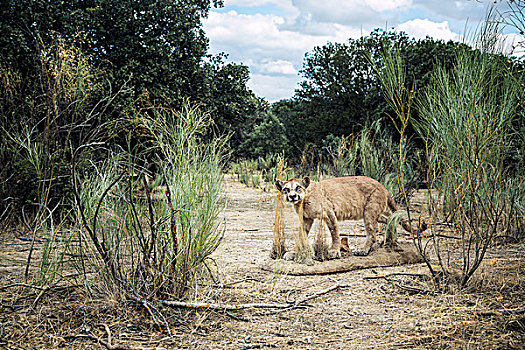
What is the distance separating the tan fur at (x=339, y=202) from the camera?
4992 millimetres

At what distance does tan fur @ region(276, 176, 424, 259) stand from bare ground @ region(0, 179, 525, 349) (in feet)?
2.40

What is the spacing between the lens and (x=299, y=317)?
350 cm

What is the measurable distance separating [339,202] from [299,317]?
75.7 inches

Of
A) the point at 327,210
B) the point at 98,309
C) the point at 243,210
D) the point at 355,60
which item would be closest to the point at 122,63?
the point at 243,210

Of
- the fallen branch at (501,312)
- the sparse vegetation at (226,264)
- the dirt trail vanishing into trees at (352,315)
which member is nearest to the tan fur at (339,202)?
the sparse vegetation at (226,264)

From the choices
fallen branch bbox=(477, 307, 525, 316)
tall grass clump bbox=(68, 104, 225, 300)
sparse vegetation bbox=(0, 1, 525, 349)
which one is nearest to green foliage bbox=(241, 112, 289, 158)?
sparse vegetation bbox=(0, 1, 525, 349)

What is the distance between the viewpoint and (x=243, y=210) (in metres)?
9.30

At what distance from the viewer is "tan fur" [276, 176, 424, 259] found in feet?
16.4

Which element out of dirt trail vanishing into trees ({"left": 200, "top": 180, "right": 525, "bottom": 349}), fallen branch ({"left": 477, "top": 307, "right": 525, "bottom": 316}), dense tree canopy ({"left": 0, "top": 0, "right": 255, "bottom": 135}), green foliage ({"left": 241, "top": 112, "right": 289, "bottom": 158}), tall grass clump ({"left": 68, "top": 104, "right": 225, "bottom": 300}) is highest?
dense tree canopy ({"left": 0, "top": 0, "right": 255, "bottom": 135})

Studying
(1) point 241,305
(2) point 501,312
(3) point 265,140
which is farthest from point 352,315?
(3) point 265,140

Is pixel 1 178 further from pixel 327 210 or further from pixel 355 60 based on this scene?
pixel 355 60

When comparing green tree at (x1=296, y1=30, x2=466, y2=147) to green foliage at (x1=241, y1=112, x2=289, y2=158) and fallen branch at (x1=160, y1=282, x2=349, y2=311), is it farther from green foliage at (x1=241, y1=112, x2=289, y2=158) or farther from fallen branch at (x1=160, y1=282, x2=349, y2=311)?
fallen branch at (x1=160, y1=282, x2=349, y2=311)

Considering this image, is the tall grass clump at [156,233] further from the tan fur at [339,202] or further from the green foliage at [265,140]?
the green foliage at [265,140]

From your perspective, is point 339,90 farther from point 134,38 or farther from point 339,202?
point 339,202
